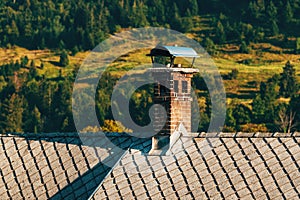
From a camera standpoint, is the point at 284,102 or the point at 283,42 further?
the point at 283,42

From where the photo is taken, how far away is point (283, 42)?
160000 mm

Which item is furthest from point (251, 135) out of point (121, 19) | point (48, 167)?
point (121, 19)

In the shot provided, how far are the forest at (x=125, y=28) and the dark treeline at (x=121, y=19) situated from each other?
0.54 feet

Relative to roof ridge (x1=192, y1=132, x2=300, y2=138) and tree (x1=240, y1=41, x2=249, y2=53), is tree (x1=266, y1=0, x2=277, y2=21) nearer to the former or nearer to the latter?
tree (x1=240, y1=41, x2=249, y2=53)

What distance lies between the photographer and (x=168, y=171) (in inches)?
1055

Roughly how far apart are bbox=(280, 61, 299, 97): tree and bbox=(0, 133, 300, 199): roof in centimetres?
10003

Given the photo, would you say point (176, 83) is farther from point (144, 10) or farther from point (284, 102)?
point (144, 10)

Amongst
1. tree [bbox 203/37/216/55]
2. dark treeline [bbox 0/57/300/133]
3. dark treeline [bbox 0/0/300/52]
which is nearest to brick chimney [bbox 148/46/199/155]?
dark treeline [bbox 0/57/300/133]

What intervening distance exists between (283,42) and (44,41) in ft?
130

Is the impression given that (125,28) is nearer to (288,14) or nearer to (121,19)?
(121,19)

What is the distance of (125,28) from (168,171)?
14620cm

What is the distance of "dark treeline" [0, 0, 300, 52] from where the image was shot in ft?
548

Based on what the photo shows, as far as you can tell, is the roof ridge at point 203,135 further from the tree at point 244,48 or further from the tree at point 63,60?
the tree at point 244,48

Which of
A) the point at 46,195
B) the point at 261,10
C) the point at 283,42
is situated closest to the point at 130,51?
the point at 283,42
